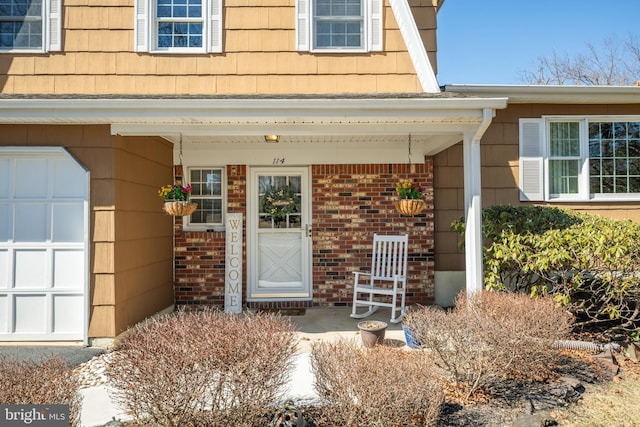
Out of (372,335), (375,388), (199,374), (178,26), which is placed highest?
(178,26)

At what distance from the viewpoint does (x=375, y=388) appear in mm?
2393

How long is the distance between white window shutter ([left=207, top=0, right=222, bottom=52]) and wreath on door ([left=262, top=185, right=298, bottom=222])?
2222mm

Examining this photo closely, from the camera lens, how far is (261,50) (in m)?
4.90

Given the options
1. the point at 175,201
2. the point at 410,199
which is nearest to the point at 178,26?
the point at 175,201

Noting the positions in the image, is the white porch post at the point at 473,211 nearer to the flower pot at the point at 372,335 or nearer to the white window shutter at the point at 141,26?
the flower pot at the point at 372,335

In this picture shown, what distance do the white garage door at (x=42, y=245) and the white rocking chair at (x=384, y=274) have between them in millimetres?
3427

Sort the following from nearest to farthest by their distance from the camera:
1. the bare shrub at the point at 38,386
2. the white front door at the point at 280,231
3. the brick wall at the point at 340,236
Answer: the bare shrub at the point at 38,386, the brick wall at the point at 340,236, the white front door at the point at 280,231

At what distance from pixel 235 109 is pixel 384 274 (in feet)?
10.8

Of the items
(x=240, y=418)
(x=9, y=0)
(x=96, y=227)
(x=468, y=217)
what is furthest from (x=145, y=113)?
(x=468, y=217)

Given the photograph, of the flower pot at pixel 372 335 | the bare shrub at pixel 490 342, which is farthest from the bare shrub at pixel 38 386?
the flower pot at pixel 372 335

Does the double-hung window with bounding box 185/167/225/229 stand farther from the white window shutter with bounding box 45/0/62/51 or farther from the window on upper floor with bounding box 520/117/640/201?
the window on upper floor with bounding box 520/117/640/201

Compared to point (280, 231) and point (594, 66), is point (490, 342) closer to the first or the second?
point (280, 231)

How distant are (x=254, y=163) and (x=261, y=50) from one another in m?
1.68

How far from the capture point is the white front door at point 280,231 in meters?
6.15
